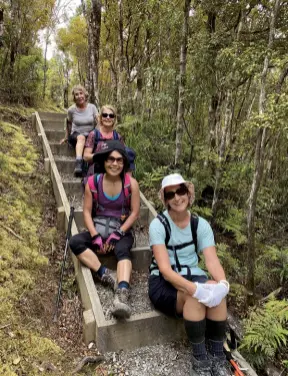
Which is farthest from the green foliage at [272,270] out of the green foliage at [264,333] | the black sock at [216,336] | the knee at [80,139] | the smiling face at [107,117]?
the knee at [80,139]

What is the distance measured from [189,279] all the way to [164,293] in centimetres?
28

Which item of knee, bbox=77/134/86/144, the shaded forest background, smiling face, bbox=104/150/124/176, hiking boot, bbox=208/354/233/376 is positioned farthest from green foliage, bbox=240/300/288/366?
knee, bbox=77/134/86/144

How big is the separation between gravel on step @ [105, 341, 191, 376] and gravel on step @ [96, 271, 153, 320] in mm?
382

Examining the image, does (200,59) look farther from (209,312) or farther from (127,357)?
(127,357)

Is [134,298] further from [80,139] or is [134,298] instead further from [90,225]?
[80,139]

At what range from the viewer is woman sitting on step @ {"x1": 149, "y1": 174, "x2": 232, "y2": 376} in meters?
2.70

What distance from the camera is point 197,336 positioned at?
8.88 feet

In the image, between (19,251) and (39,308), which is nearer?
(39,308)

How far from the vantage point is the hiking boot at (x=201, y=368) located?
2.68 m

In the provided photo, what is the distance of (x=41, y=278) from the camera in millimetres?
3768

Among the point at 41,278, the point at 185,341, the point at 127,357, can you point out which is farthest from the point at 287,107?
the point at 41,278

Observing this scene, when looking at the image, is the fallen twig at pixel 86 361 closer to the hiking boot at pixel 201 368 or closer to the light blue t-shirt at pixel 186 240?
the hiking boot at pixel 201 368

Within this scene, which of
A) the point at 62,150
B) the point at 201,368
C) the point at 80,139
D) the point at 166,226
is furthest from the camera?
the point at 62,150

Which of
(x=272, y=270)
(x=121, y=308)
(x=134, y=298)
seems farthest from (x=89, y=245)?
(x=272, y=270)
